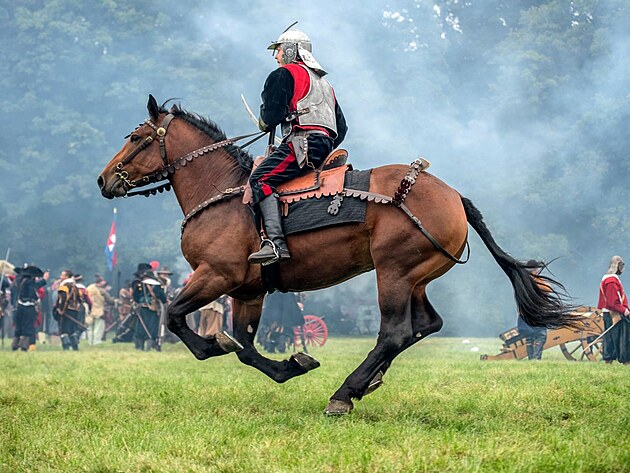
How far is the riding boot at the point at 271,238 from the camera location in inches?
271

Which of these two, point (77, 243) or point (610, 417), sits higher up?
point (77, 243)

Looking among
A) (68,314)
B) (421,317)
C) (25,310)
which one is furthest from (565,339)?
(25,310)

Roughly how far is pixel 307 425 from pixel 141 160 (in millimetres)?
3138

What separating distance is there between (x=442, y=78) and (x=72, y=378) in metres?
28.7

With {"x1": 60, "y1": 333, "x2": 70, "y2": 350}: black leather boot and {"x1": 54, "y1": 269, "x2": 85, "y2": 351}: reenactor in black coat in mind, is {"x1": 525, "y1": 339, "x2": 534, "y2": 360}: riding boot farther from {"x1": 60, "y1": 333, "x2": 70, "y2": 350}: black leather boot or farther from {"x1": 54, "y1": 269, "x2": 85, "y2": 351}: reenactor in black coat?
{"x1": 60, "y1": 333, "x2": 70, "y2": 350}: black leather boot

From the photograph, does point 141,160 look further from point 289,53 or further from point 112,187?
point 289,53

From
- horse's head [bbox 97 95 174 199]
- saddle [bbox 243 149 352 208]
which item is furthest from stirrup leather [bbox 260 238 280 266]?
horse's head [bbox 97 95 174 199]

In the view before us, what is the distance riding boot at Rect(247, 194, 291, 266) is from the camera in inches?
271

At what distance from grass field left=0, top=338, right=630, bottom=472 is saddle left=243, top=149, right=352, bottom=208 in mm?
1604

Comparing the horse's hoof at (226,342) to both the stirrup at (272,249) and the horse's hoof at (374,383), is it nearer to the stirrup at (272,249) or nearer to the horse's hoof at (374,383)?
the stirrup at (272,249)

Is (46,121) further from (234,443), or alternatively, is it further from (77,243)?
(234,443)

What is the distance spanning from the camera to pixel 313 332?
24656 millimetres

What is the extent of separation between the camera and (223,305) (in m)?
23.1

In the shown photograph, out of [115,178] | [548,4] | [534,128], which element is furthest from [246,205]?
[548,4]
